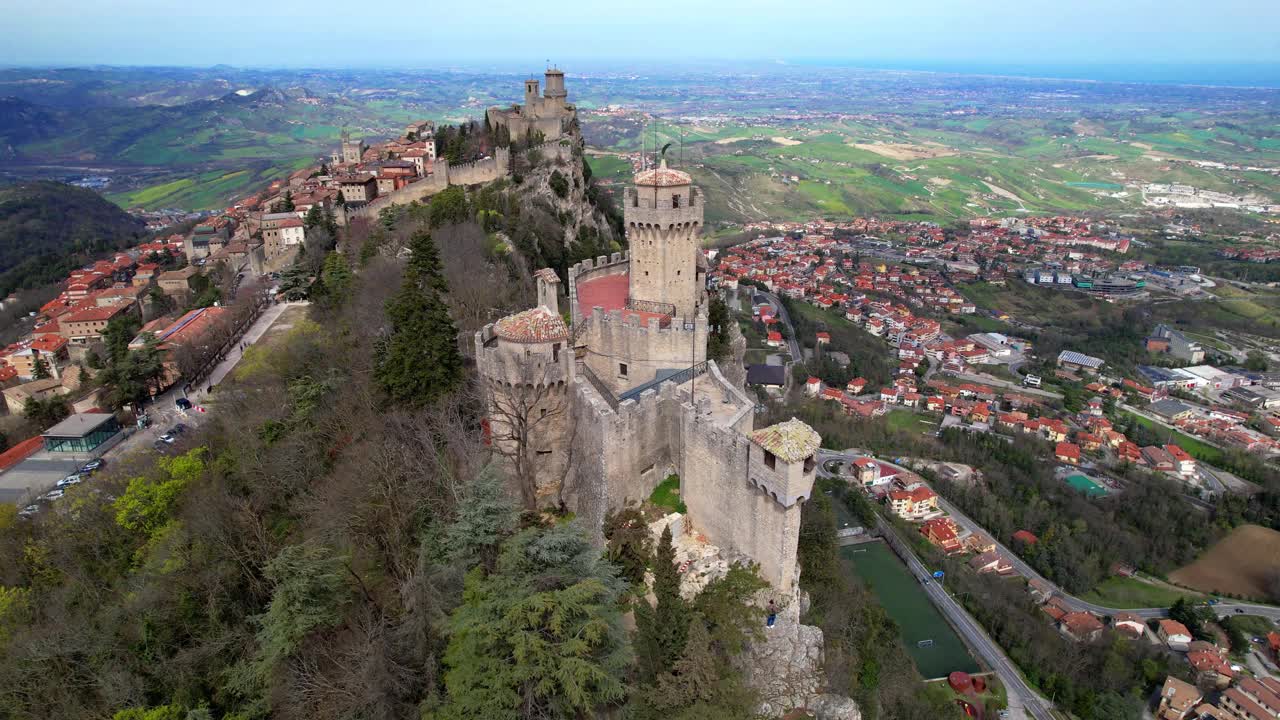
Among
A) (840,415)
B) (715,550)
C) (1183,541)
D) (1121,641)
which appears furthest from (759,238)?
(715,550)

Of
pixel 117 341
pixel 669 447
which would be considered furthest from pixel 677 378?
pixel 117 341

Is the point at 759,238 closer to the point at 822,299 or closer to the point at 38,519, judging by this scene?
the point at 822,299

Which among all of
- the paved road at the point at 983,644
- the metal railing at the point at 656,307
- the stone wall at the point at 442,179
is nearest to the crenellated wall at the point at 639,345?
the metal railing at the point at 656,307

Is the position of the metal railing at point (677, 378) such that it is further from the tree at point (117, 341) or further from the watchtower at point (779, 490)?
the tree at point (117, 341)

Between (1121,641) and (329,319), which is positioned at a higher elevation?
(329,319)

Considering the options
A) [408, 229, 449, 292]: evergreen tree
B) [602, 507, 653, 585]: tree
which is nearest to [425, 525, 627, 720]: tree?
[602, 507, 653, 585]: tree

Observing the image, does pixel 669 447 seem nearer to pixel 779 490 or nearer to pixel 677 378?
pixel 677 378
